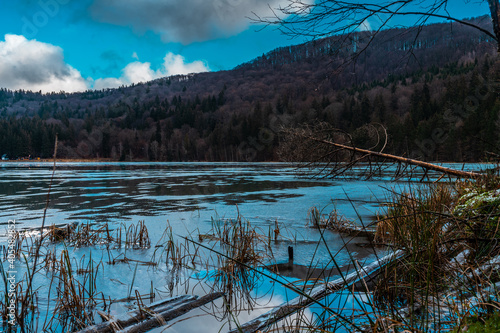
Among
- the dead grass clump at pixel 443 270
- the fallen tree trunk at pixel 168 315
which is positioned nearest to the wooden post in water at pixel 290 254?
the fallen tree trunk at pixel 168 315

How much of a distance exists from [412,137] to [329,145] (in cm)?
7047

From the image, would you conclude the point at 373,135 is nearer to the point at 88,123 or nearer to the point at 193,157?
the point at 193,157

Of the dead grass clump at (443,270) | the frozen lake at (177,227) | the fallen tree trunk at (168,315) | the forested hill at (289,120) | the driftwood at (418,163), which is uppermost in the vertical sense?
the forested hill at (289,120)

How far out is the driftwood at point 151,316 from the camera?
8.68 feet

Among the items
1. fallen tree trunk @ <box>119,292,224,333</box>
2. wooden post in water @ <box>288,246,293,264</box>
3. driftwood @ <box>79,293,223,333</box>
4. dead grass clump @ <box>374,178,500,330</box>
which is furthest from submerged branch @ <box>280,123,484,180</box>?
driftwood @ <box>79,293,223,333</box>

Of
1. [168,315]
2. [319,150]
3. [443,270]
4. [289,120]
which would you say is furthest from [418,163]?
[289,120]

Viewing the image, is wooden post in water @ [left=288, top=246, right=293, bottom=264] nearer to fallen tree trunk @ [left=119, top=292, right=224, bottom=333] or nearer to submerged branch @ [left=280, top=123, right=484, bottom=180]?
submerged branch @ [left=280, top=123, right=484, bottom=180]


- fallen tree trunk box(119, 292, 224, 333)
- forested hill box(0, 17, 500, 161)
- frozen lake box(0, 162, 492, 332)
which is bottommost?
frozen lake box(0, 162, 492, 332)

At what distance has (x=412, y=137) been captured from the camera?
67750 millimetres

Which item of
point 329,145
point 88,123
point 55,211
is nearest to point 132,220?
point 55,211

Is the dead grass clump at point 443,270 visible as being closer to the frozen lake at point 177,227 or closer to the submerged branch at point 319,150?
the frozen lake at point 177,227

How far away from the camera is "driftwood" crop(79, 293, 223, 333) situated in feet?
8.68

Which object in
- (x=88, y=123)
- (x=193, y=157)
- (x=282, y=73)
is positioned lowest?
(x=193, y=157)

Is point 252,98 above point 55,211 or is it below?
above
